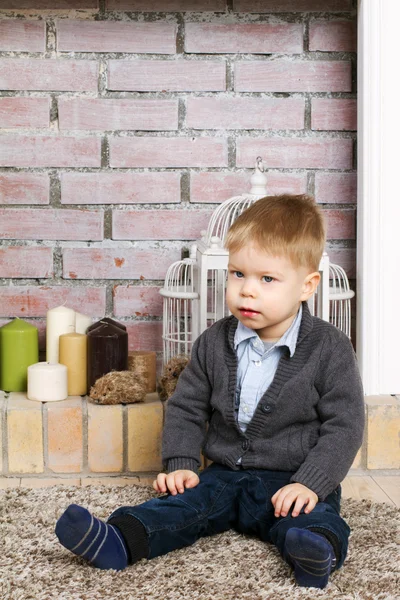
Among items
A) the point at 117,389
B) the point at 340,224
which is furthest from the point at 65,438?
the point at 340,224

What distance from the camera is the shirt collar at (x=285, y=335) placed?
1400mm

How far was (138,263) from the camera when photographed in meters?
1.99

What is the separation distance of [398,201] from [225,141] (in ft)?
1.43

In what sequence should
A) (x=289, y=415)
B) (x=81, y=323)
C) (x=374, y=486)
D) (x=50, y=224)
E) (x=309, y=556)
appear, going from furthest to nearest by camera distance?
(x=50, y=224) → (x=81, y=323) → (x=374, y=486) → (x=289, y=415) → (x=309, y=556)

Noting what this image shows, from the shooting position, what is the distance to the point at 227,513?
4.47ft

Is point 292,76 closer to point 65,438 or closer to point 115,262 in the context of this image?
point 115,262

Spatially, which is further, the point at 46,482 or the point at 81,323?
the point at 81,323

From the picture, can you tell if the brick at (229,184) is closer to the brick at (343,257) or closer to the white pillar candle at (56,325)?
the brick at (343,257)

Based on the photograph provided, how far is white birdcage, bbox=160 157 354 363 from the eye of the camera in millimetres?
1705

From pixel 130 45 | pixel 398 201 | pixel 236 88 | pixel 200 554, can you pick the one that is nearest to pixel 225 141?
pixel 236 88

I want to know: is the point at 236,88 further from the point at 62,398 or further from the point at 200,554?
the point at 200,554

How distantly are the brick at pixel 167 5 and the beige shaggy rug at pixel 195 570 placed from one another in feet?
3.69

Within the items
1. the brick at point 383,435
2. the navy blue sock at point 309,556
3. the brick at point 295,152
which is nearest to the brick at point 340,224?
the brick at point 295,152

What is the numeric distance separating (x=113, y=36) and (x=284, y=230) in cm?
83
